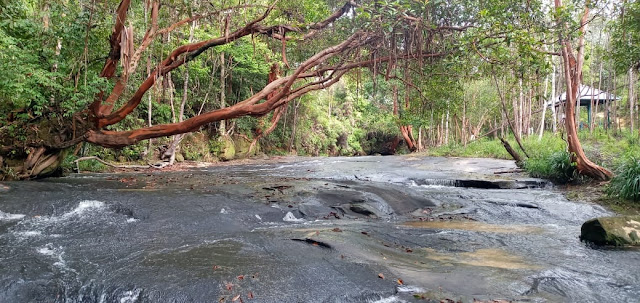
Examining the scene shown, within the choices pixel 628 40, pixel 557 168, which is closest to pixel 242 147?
pixel 557 168

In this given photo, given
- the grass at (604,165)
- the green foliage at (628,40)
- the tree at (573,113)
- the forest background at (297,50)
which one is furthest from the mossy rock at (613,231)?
the green foliage at (628,40)

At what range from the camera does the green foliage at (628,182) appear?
30.1 feet

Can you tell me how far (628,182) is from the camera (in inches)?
368

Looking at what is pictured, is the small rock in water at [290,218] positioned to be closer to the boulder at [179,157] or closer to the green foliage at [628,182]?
the green foliage at [628,182]

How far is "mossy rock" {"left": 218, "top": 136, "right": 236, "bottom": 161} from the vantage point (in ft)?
77.8

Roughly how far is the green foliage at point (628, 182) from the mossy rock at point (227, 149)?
1854 centimetres

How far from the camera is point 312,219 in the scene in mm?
8375

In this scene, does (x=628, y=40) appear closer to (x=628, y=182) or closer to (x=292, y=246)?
(x=628, y=182)

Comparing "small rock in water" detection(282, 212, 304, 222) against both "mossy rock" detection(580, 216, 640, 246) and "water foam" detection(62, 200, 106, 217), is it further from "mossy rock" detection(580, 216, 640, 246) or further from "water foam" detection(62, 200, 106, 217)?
→ "mossy rock" detection(580, 216, 640, 246)

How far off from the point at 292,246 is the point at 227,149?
19036 millimetres

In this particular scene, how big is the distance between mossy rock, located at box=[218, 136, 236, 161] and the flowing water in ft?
42.4

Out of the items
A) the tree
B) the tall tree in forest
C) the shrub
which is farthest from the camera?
the shrub

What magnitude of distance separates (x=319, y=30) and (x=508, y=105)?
922 inches

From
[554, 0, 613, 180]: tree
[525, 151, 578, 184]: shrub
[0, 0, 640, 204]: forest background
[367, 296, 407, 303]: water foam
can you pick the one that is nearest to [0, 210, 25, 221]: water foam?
[0, 0, 640, 204]: forest background
